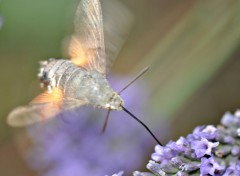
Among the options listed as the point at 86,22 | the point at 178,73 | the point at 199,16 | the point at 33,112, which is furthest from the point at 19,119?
the point at 199,16

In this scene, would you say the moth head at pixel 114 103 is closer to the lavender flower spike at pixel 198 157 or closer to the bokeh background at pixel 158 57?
the lavender flower spike at pixel 198 157

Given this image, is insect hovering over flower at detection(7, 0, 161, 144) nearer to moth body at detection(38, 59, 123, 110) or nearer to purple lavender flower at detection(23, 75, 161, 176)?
moth body at detection(38, 59, 123, 110)

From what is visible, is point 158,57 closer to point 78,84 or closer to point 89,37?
point 89,37

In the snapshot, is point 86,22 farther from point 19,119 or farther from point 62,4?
point 62,4

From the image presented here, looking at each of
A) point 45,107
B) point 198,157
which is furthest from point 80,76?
point 198,157

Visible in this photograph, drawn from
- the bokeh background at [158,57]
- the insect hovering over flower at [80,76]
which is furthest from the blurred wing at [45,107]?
the bokeh background at [158,57]

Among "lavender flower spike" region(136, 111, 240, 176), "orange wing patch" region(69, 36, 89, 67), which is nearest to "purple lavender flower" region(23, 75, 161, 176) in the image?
"orange wing patch" region(69, 36, 89, 67)
